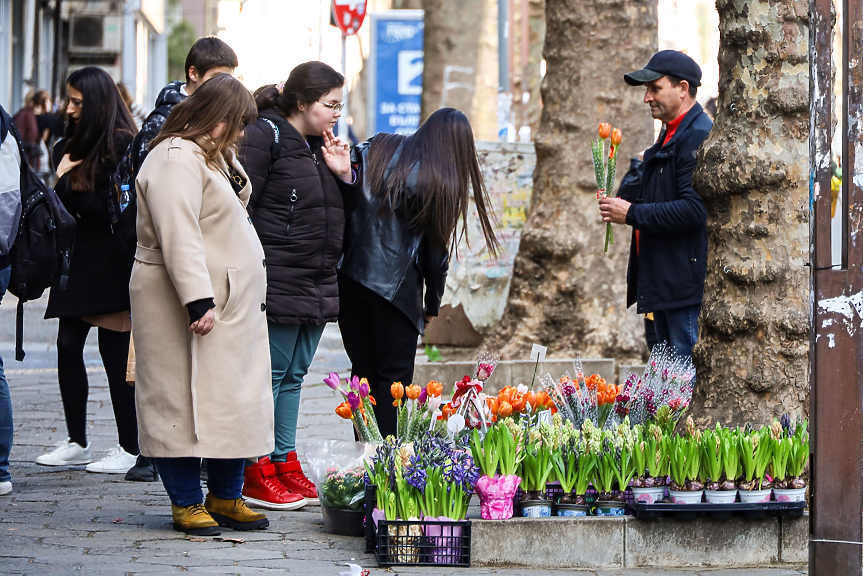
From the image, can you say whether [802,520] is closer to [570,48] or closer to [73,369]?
[73,369]

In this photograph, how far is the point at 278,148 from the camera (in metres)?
5.27

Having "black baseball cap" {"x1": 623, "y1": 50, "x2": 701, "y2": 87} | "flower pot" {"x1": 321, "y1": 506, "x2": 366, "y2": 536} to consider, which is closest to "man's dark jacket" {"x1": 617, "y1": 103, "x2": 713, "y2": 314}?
"black baseball cap" {"x1": 623, "y1": 50, "x2": 701, "y2": 87}

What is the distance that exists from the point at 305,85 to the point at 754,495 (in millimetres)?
2553

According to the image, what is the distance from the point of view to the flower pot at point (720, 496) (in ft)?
14.9

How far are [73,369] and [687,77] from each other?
3.49m

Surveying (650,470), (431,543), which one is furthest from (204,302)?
(650,470)

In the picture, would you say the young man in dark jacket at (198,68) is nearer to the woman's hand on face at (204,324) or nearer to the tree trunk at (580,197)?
the woman's hand on face at (204,324)

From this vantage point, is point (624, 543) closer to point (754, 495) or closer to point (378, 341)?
point (754, 495)

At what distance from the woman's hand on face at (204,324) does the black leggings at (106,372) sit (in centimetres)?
166

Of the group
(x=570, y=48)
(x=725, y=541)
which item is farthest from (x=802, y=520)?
(x=570, y=48)

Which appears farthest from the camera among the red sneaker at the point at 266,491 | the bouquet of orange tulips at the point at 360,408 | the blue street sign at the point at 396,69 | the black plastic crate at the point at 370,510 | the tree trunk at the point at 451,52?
the blue street sign at the point at 396,69

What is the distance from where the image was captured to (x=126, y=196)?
5.47 m

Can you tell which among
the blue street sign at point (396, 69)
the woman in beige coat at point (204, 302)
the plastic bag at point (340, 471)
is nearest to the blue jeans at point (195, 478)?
the woman in beige coat at point (204, 302)

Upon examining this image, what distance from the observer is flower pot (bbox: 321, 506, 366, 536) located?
495 centimetres
